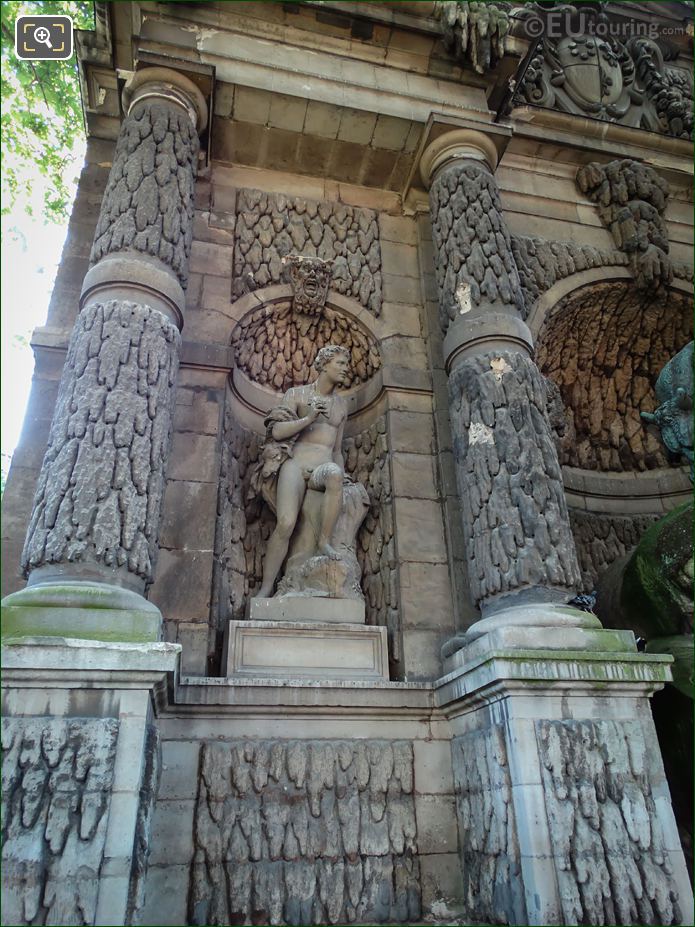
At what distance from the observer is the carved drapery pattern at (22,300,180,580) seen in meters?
4.40

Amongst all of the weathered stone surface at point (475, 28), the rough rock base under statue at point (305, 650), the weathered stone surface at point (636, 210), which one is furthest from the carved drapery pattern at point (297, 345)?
the weathered stone surface at point (636, 210)

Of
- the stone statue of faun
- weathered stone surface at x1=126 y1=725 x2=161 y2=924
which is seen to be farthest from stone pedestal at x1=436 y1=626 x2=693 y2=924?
weathered stone surface at x1=126 y1=725 x2=161 y2=924

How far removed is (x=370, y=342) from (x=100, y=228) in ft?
9.72

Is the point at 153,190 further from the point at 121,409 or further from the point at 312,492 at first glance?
the point at 312,492

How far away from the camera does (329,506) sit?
6008mm

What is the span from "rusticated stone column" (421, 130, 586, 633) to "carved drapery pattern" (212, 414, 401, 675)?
82cm

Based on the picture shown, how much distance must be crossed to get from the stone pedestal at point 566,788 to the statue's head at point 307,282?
13.7 feet

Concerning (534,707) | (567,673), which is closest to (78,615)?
(534,707)

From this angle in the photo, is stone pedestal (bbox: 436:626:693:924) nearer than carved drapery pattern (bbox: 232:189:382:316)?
Yes

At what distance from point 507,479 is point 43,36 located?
4.78m

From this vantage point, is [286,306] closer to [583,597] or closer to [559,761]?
[583,597]

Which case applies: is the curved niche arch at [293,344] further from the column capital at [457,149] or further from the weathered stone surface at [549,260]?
the weathered stone surface at [549,260]

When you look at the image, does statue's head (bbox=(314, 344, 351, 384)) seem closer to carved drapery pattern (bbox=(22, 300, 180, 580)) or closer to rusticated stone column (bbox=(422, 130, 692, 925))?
rusticated stone column (bbox=(422, 130, 692, 925))

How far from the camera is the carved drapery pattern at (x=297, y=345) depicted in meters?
7.26
